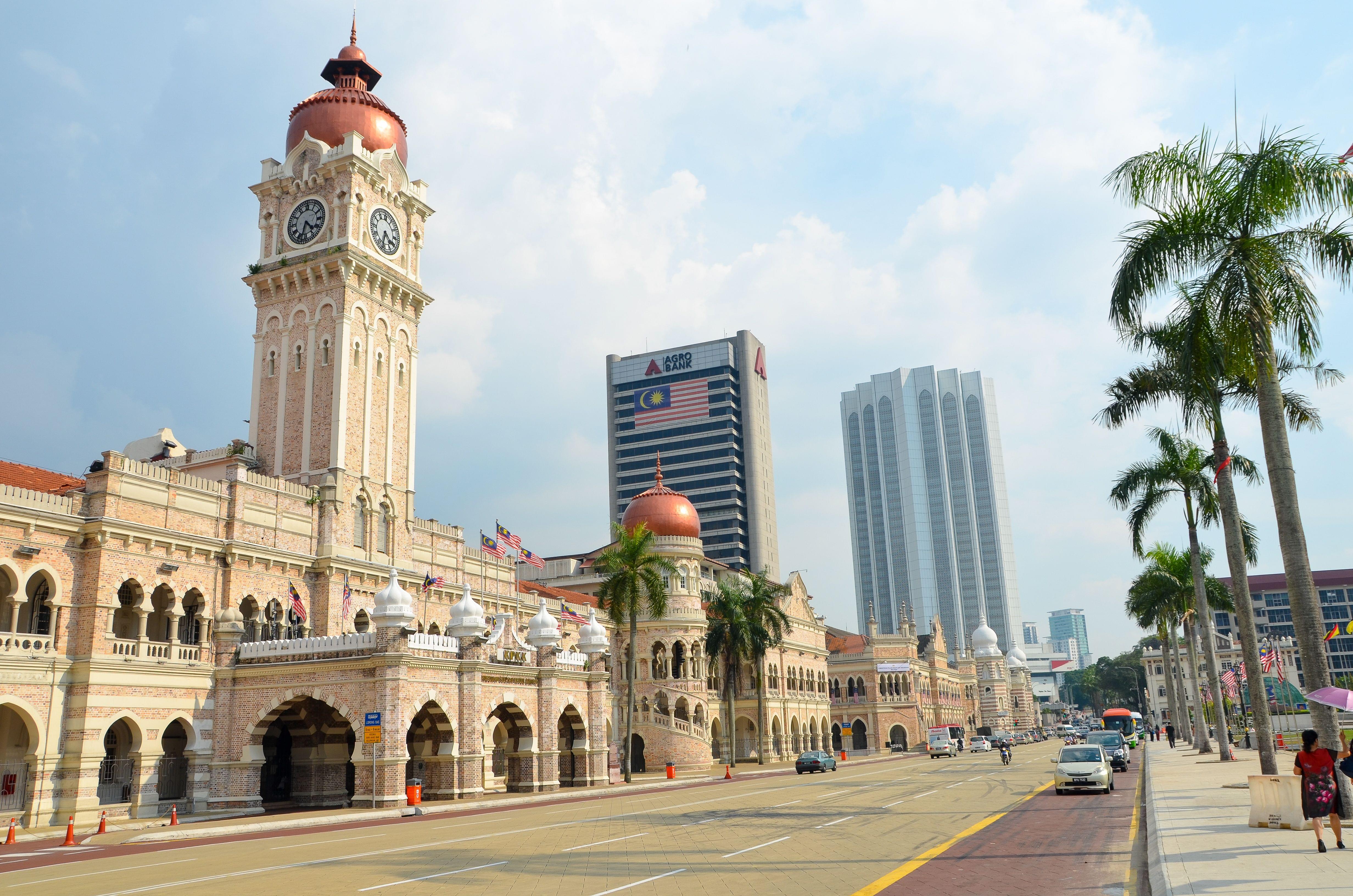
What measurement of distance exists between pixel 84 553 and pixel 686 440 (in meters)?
129

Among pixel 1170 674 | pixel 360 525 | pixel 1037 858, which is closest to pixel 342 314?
pixel 360 525

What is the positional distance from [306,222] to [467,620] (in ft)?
70.1

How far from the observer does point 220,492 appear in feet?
121

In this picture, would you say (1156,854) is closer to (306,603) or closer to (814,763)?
(306,603)

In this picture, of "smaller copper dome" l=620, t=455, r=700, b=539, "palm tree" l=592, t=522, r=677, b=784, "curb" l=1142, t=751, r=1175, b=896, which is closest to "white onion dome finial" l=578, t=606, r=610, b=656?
"palm tree" l=592, t=522, r=677, b=784

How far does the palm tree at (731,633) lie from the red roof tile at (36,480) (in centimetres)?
3834

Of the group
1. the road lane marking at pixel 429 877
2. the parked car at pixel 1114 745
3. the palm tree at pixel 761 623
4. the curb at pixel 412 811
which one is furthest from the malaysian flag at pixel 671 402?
the road lane marking at pixel 429 877

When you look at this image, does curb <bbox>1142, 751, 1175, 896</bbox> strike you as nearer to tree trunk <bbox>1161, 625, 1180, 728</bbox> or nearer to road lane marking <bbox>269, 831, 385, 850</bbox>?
road lane marking <bbox>269, 831, 385, 850</bbox>

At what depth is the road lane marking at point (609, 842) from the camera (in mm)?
19062

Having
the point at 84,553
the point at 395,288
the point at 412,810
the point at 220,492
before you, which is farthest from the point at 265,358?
the point at 412,810

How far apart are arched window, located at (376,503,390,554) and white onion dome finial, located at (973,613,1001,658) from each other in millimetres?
103510

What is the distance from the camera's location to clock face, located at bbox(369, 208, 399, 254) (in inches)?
1823

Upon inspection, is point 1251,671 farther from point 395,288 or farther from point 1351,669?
point 1351,669

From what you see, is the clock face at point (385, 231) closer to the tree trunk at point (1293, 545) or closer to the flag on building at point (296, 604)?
the flag on building at point (296, 604)
